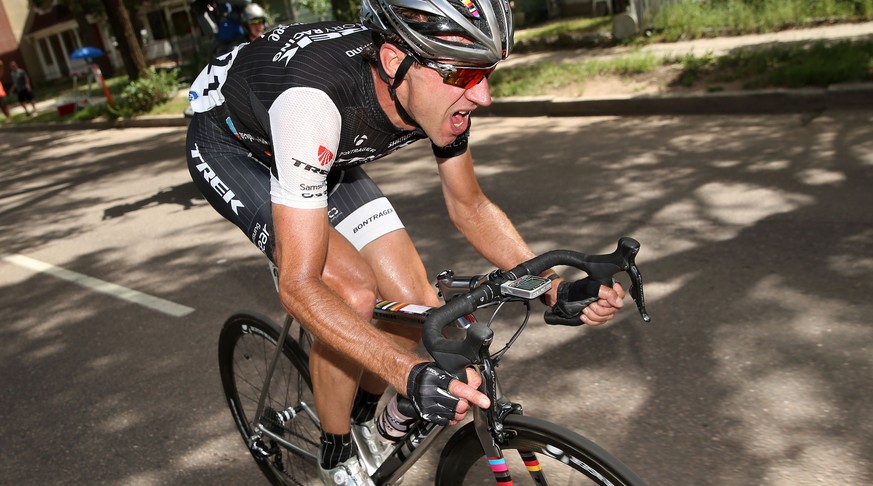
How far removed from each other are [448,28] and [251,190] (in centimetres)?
103

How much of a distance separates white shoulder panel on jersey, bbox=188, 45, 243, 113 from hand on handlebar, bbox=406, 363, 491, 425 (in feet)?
5.42

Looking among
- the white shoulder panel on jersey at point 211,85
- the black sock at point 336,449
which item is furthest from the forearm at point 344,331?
the white shoulder panel on jersey at point 211,85

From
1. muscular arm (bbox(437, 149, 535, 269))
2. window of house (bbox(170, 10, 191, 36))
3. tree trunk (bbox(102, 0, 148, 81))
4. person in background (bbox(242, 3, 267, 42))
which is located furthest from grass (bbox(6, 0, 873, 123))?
window of house (bbox(170, 10, 191, 36))

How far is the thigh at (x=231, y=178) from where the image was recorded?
2.75 metres

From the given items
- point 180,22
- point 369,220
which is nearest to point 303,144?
point 369,220

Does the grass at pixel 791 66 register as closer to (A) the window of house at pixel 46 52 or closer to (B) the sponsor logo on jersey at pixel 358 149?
(B) the sponsor logo on jersey at pixel 358 149

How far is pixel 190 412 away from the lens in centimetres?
428

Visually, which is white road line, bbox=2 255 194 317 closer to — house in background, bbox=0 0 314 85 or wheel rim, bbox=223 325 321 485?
wheel rim, bbox=223 325 321 485

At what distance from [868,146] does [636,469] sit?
4.93 meters

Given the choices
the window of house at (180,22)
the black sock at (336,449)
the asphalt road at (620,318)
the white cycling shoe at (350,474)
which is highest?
the window of house at (180,22)

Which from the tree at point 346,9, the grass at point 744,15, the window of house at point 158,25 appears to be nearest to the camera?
the grass at point 744,15

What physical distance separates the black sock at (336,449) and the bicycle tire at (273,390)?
23 cm

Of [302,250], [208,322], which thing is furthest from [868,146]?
[302,250]

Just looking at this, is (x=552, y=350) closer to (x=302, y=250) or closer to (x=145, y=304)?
(x=302, y=250)
